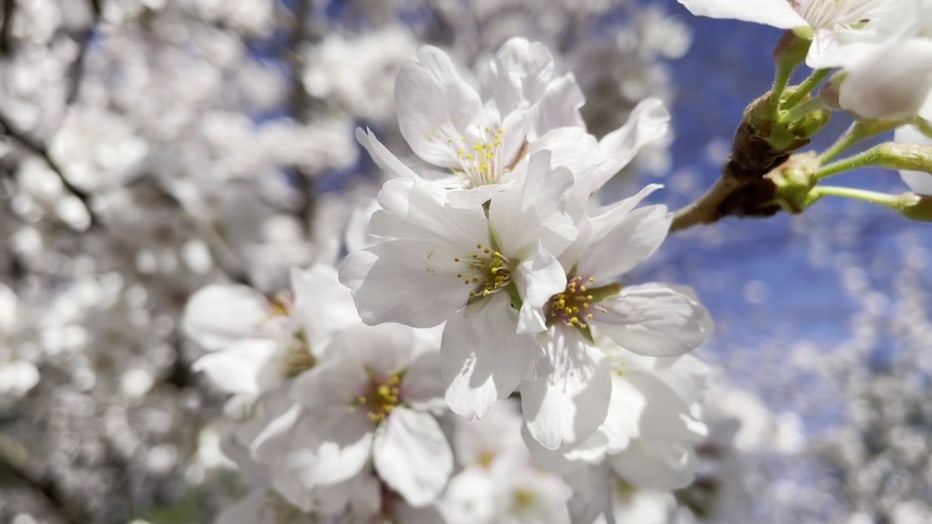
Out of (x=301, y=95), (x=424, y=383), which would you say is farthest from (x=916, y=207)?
(x=301, y=95)

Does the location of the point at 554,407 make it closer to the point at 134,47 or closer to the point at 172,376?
the point at 172,376

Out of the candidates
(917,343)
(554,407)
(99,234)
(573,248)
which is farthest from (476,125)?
(917,343)

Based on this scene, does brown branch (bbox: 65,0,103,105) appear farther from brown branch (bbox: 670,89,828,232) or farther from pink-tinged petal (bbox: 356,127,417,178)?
brown branch (bbox: 670,89,828,232)

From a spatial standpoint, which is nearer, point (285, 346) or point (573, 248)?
point (573, 248)

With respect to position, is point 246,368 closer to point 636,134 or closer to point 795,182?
point 636,134

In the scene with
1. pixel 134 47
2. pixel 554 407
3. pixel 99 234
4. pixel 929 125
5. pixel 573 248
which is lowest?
pixel 134 47

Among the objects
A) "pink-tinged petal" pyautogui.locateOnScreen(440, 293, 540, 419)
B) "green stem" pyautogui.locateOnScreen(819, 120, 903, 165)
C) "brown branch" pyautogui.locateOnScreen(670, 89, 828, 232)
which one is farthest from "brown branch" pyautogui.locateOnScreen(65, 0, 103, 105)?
"green stem" pyautogui.locateOnScreen(819, 120, 903, 165)
